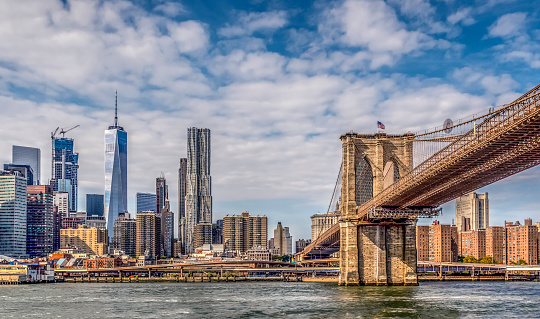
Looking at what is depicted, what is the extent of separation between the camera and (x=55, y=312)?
43.5 m

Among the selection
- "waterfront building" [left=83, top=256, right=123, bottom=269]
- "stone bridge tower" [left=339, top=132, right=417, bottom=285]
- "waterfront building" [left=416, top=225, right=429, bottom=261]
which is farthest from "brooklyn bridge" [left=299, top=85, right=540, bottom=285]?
"waterfront building" [left=83, top=256, right=123, bottom=269]

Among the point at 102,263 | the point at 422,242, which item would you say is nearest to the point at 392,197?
the point at 422,242

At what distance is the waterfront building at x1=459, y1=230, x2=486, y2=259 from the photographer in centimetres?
17238

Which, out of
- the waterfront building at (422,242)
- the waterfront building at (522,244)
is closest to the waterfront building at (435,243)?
the waterfront building at (422,242)

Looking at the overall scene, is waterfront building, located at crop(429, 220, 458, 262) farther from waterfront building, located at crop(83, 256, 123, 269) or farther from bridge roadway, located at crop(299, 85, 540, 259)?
bridge roadway, located at crop(299, 85, 540, 259)

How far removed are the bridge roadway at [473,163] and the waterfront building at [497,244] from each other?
384ft

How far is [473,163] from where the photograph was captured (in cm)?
4088

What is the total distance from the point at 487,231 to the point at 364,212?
403 feet

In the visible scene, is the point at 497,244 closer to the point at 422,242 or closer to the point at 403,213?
the point at 422,242

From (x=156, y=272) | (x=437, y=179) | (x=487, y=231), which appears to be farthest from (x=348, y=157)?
(x=487, y=231)

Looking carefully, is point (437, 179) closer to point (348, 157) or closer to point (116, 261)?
point (348, 157)

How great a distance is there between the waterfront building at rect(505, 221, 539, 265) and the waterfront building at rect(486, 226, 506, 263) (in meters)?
1.47

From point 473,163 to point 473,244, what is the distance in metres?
143

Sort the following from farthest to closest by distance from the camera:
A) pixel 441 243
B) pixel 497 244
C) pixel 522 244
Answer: pixel 497 244
pixel 441 243
pixel 522 244
